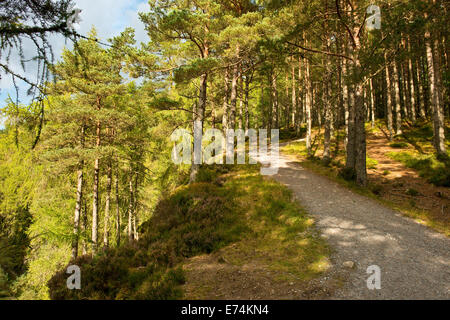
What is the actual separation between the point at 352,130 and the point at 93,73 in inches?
604

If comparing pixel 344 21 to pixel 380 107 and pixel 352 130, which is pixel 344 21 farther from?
pixel 380 107

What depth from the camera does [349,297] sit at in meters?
4.24

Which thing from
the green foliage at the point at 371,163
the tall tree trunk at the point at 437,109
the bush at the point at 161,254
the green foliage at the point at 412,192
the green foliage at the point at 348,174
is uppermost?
the tall tree trunk at the point at 437,109

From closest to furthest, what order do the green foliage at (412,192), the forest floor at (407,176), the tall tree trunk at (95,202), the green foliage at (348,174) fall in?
the forest floor at (407,176), the green foliage at (412,192), the green foliage at (348,174), the tall tree trunk at (95,202)

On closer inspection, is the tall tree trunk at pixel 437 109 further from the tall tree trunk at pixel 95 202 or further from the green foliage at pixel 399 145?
the tall tree trunk at pixel 95 202

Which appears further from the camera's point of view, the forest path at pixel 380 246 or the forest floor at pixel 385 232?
the forest floor at pixel 385 232

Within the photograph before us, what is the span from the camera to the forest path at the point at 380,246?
4.45m

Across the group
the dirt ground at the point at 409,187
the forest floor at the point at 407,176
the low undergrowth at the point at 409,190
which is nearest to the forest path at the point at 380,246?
the low undergrowth at the point at 409,190

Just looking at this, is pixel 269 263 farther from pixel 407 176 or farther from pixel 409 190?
pixel 407 176

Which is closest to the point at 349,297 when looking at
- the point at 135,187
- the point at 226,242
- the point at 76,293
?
the point at 226,242

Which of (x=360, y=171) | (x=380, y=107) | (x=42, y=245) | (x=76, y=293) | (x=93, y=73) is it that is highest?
(x=380, y=107)

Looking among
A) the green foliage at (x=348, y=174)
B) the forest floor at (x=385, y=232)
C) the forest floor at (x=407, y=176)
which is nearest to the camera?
the forest floor at (x=385, y=232)

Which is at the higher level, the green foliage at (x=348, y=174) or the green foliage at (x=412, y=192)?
the green foliage at (x=348, y=174)

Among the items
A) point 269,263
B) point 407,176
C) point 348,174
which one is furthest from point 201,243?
point 407,176
